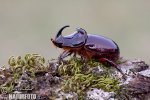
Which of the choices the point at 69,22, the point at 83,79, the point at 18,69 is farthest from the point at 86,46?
the point at 69,22

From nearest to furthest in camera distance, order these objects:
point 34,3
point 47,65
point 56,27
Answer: point 47,65 → point 56,27 → point 34,3

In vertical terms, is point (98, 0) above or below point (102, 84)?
above

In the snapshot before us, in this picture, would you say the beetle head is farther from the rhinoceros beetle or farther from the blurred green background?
the blurred green background

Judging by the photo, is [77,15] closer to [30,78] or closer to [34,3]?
[34,3]

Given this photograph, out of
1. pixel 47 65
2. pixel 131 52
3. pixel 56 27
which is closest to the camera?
pixel 47 65

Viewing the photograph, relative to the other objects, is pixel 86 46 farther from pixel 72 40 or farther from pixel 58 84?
pixel 58 84

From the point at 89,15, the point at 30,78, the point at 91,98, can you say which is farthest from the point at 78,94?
the point at 89,15

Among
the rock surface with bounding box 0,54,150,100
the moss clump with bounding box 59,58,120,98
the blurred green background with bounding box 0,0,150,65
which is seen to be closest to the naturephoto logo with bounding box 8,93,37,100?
the rock surface with bounding box 0,54,150,100
